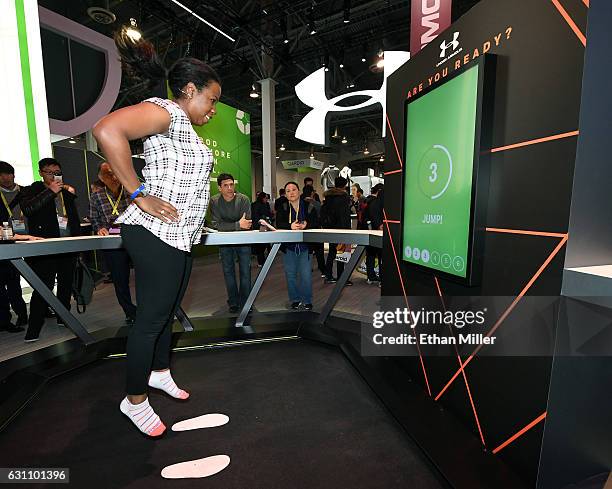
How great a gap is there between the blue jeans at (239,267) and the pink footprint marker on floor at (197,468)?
6.64 ft

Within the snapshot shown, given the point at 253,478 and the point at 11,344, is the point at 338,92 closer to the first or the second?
the point at 11,344

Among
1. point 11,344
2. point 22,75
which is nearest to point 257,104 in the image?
point 22,75

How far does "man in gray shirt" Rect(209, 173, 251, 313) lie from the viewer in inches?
131

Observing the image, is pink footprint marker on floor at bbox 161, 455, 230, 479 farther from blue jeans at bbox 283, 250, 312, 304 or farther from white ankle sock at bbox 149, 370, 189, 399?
blue jeans at bbox 283, 250, 312, 304

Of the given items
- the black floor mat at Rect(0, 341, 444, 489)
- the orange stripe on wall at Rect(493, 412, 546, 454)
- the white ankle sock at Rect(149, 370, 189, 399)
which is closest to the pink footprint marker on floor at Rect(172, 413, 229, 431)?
the black floor mat at Rect(0, 341, 444, 489)

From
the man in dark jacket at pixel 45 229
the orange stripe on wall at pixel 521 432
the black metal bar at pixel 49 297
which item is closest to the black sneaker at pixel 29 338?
the man in dark jacket at pixel 45 229

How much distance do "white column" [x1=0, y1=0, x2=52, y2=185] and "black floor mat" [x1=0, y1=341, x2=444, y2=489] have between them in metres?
3.08

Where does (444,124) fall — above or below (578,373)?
above

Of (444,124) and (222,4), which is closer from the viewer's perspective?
(444,124)

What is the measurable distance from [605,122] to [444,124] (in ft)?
1.81

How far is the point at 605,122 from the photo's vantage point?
0.92 m

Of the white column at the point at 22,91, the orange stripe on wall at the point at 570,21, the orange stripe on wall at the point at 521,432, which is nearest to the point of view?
the orange stripe on wall at the point at 570,21

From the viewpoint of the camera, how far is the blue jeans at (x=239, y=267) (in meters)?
3.30

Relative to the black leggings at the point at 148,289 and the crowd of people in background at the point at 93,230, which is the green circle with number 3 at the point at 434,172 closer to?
the black leggings at the point at 148,289
